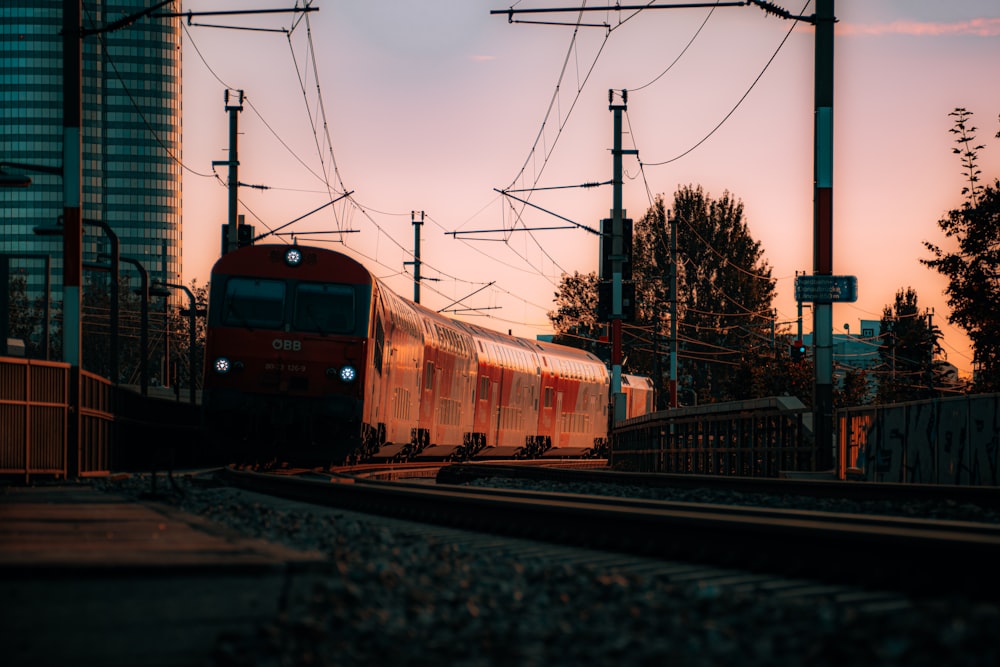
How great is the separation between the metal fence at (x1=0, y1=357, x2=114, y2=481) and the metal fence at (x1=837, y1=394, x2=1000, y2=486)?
1112cm

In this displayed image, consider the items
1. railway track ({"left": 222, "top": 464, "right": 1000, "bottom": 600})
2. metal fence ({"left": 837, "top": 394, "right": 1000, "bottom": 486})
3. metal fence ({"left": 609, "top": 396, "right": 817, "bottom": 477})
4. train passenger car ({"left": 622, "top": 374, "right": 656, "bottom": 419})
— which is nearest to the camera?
railway track ({"left": 222, "top": 464, "right": 1000, "bottom": 600})

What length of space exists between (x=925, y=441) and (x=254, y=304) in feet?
32.1

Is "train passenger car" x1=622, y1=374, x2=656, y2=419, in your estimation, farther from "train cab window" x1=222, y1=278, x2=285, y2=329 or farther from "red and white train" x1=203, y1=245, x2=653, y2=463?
"train cab window" x1=222, y1=278, x2=285, y2=329

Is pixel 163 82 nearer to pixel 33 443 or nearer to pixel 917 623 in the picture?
pixel 33 443

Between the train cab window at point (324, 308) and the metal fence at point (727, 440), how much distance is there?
694 centimetres

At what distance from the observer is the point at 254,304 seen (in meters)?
19.9

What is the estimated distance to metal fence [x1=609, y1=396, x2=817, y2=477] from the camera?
Result: 69.7ft

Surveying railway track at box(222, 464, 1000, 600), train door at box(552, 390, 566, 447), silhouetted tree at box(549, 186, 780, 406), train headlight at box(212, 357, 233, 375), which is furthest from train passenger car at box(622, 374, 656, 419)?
railway track at box(222, 464, 1000, 600)

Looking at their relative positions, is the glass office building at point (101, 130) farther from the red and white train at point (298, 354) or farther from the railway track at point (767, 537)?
the railway track at point (767, 537)

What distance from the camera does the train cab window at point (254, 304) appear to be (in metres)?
19.9

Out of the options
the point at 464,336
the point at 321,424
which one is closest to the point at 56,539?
the point at 321,424

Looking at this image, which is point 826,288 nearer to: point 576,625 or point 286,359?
point 286,359

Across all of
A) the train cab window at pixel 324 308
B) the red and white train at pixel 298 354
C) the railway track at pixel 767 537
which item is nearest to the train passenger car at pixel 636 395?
the red and white train at pixel 298 354

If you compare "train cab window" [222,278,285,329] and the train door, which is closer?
"train cab window" [222,278,285,329]
